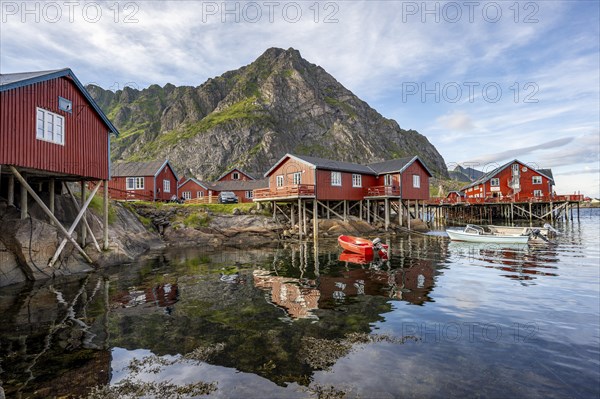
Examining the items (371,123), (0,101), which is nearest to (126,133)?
(371,123)

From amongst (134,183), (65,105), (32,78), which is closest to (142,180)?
(134,183)

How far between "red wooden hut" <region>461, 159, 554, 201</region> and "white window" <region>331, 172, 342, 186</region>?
34.7 metres

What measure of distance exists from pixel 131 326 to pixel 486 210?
233 feet

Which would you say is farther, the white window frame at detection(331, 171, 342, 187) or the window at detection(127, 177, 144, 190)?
the window at detection(127, 177, 144, 190)

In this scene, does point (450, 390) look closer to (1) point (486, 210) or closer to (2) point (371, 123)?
(1) point (486, 210)

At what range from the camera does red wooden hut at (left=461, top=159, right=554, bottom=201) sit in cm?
6044

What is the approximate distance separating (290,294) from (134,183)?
1682 inches

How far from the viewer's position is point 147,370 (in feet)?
23.9

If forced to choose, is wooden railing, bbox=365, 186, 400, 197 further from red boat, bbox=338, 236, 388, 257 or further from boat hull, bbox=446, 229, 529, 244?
red boat, bbox=338, 236, 388, 257

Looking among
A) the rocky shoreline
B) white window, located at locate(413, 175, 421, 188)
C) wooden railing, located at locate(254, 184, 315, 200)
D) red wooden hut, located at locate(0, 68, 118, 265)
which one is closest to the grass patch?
the rocky shoreline

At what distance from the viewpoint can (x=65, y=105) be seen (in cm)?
1802

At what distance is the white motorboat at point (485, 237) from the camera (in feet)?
91.0

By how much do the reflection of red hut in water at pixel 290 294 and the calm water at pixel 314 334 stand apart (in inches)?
→ 2.9

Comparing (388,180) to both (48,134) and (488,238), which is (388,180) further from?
(48,134)
